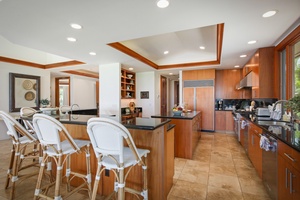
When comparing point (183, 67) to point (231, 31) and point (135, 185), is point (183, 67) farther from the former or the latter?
point (135, 185)

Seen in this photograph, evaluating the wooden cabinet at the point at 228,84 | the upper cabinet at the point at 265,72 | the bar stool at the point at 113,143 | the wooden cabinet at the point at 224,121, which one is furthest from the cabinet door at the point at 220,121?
the bar stool at the point at 113,143

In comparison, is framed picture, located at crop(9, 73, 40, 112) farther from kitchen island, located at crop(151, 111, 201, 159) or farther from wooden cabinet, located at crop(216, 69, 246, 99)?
wooden cabinet, located at crop(216, 69, 246, 99)

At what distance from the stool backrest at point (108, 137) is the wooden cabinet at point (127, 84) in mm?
4338

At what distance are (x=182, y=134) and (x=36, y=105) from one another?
514 centimetres

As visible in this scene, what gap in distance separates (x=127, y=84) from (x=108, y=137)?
16.1 feet

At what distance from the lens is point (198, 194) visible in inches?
78.1

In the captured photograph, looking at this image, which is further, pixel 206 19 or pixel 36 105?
pixel 36 105

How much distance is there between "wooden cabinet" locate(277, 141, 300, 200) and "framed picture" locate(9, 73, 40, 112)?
6.35 meters

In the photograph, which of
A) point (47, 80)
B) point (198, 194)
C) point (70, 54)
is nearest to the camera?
A: point (198, 194)

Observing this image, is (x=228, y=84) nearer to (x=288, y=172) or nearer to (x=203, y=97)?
(x=203, y=97)

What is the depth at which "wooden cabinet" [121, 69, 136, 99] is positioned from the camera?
18.4ft

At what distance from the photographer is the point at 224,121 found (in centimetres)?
552

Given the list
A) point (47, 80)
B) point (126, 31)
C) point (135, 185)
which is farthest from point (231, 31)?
point (47, 80)

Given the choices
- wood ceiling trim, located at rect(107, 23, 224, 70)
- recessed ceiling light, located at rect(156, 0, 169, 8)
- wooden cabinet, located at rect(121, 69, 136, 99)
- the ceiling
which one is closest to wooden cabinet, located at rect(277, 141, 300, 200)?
the ceiling
